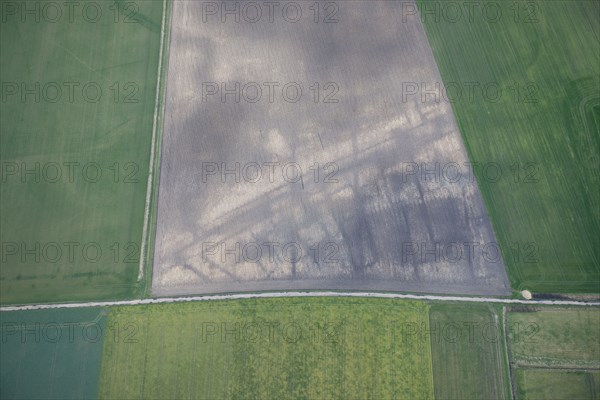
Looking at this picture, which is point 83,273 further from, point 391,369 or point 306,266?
point 391,369

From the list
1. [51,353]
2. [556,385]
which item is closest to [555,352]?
[556,385]

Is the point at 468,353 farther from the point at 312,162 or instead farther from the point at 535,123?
the point at 535,123

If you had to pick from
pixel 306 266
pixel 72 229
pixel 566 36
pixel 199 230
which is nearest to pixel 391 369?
pixel 306 266

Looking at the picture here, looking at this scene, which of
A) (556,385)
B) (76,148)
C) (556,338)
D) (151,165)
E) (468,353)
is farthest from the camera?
(76,148)

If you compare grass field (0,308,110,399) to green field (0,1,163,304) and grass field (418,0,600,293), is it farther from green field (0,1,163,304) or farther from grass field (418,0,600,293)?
grass field (418,0,600,293)

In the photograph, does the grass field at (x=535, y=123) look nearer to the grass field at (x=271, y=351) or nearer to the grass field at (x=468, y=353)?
the grass field at (x=468, y=353)

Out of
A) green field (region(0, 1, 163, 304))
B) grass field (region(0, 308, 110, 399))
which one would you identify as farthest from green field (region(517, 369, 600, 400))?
grass field (region(0, 308, 110, 399))
